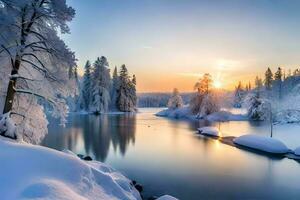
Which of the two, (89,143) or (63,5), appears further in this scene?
(89,143)

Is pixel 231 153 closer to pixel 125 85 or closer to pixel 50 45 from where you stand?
pixel 50 45

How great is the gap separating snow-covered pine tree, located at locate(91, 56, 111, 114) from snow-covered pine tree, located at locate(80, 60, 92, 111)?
2.20 meters

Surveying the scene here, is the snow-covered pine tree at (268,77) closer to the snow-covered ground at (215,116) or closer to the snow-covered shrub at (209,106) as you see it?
the snow-covered ground at (215,116)

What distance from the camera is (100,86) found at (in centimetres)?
7412

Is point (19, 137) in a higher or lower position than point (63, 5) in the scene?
lower

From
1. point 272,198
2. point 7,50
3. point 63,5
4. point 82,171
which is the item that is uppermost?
point 63,5

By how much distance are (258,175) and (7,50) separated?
621 inches

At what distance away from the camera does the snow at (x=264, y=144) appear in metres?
25.8

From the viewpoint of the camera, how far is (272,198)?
13805 mm

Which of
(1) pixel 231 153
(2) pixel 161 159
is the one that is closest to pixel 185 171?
(2) pixel 161 159

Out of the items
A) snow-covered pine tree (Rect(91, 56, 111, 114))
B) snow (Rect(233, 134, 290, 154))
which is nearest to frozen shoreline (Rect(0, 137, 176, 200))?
snow (Rect(233, 134, 290, 154))

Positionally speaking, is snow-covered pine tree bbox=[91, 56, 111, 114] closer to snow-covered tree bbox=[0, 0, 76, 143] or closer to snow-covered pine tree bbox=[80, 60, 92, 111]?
snow-covered pine tree bbox=[80, 60, 92, 111]

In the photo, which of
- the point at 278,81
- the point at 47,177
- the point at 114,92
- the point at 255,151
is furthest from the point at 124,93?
the point at 47,177

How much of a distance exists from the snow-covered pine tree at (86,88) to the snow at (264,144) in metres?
53.3
